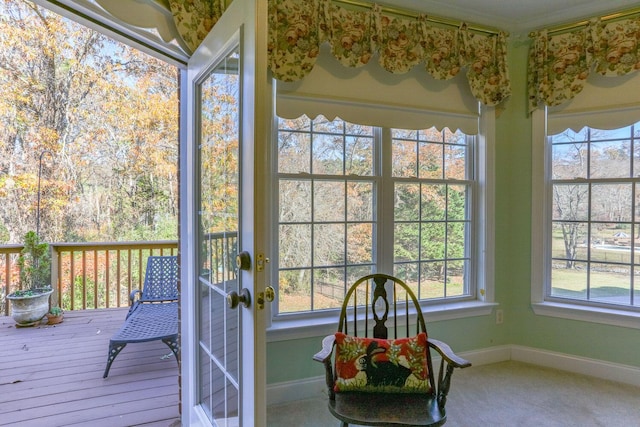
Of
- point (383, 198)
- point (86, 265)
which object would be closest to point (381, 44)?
point (383, 198)

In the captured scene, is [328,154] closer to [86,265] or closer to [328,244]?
[328,244]

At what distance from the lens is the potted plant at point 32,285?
140 inches

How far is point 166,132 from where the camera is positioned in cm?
582

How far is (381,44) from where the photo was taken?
2.25 metres

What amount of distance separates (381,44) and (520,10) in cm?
118

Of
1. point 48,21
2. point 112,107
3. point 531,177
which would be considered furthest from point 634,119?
point 48,21

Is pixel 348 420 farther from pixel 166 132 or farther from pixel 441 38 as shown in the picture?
pixel 166 132

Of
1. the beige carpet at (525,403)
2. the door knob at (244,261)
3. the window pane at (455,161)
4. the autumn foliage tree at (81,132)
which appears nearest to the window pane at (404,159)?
the window pane at (455,161)

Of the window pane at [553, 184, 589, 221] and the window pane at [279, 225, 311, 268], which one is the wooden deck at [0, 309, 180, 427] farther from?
the window pane at [553, 184, 589, 221]

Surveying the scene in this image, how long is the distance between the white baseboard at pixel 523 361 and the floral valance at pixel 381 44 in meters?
1.87

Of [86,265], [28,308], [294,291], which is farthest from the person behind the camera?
[86,265]

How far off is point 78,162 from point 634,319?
22.3ft

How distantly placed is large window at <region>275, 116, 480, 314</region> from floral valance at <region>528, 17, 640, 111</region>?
60cm

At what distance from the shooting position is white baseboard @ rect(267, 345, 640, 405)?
222 centimetres
